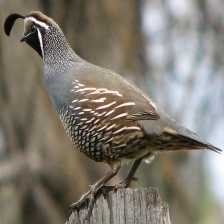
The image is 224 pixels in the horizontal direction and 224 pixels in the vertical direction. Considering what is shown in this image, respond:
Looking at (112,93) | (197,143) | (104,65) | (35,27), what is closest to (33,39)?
(35,27)

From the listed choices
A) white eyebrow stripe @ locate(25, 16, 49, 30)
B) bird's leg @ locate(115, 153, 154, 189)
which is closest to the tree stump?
bird's leg @ locate(115, 153, 154, 189)

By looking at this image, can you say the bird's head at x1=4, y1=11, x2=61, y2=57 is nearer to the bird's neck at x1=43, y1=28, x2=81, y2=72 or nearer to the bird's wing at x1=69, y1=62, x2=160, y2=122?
the bird's neck at x1=43, y1=28, x2=81, y2=72

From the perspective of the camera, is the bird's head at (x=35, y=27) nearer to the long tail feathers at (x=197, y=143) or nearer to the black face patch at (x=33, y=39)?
the black face patch at (x=33, y=39)

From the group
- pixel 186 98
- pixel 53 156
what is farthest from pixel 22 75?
pixel 186 98

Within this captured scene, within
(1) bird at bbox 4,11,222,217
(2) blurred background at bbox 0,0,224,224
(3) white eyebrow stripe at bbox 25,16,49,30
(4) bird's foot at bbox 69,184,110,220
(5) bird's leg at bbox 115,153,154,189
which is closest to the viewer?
(4) bird's foot at bbox 69,184,110,220

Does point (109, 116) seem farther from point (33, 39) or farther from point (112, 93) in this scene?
point (33, 39)

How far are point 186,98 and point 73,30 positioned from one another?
5.07ft

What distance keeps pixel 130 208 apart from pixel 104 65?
21.5 ft

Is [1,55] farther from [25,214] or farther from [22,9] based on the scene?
[25,214]

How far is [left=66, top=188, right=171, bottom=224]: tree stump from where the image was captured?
4227mm

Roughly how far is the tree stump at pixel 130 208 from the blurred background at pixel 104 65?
5.41 meters

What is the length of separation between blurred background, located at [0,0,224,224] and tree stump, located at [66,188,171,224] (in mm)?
5413

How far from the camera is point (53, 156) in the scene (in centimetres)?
1073

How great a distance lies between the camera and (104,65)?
10.8 meters
